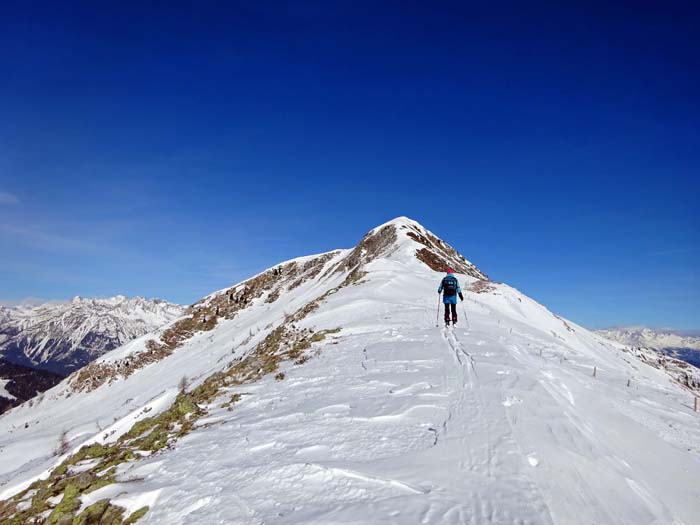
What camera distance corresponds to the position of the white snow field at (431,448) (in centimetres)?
480

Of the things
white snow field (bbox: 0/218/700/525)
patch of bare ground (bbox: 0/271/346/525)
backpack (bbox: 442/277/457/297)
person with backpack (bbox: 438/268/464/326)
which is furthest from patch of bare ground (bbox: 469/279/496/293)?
patch of bare ground (bbox: 0/271/346/525)

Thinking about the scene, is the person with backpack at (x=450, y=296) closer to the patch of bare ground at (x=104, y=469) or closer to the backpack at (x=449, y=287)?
the backpack at (x=449, y=287)

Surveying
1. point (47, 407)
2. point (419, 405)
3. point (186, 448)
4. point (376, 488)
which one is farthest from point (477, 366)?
point (47, 407)

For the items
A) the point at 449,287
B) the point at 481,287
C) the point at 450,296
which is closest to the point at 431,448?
the point at 450,296

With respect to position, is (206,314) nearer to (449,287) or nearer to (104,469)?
(449,287)

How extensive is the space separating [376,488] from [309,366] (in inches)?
303

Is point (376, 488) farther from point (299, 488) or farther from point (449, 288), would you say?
point (449, 288)

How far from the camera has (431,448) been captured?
613 cm

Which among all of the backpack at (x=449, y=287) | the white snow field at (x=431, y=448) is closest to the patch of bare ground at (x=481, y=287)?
the backpack at (x=449, y=287)

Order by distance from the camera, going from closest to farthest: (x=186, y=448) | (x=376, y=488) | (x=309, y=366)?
(x=376, y=488), (x=186, y=448), (x=309, y=366)

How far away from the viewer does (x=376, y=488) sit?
5031 mm

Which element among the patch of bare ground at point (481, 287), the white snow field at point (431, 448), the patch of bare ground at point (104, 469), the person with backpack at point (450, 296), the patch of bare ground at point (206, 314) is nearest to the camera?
the white snow field at point (431, 448)

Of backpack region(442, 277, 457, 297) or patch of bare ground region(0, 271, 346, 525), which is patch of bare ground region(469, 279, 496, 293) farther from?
patch of bare ground region(0, 271, 346, 525)

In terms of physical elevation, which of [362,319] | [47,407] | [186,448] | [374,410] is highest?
[362,319]
